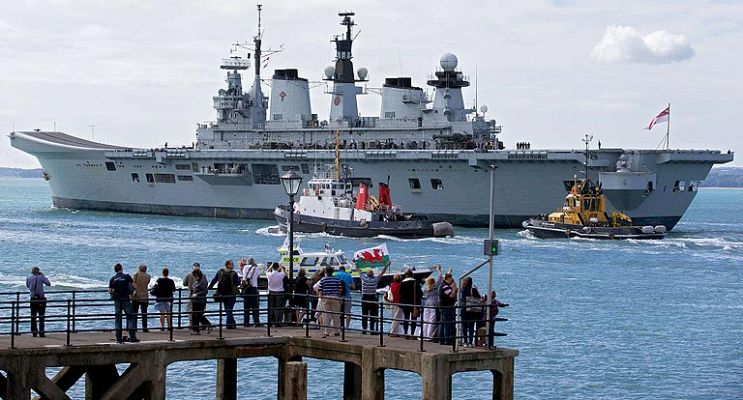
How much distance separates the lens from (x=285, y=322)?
67.1 ft

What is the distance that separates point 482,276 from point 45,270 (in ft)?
51.3

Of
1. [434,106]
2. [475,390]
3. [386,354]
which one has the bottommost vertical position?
[475,390]

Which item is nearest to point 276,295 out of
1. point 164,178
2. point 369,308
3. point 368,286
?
point 369,308

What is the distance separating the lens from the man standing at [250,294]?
66.3 feet

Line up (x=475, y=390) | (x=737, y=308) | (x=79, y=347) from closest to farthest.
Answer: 1. (x=79, y=347)
2. (x=475, y=390)
3. (x=737, y=308)

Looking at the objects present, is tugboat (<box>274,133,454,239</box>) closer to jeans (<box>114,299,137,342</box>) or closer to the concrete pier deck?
jeans (<box>114,299,137,342</box>)

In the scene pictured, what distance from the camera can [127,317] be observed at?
1891 centimetres

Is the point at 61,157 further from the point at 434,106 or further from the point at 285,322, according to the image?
the point at 285,322

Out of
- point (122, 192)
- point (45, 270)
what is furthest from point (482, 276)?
point (122, 192)

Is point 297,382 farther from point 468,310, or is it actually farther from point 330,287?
point 468,310

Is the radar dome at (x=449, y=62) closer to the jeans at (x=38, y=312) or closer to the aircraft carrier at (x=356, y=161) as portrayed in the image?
the aircraft carrier at (x=356, y=161)

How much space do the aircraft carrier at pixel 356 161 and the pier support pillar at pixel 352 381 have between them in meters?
53.4

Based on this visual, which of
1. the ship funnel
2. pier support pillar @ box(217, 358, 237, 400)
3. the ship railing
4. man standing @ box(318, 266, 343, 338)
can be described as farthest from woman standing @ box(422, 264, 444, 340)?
the ship funnel

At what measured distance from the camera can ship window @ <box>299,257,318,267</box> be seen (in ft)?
137
